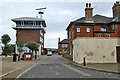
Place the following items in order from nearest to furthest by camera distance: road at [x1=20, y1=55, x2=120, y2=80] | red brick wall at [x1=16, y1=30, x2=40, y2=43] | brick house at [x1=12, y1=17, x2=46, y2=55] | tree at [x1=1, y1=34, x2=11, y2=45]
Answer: road at [x1=20, y1=55, x2=120, y2=80] < tree at [x1=1, y1=34, x2=11, y2=45] < brick house at [x1=12, y1=17, x2=46, y2=55] < red brick wall at [x1=16, y1=30, x2=40, y2=43]

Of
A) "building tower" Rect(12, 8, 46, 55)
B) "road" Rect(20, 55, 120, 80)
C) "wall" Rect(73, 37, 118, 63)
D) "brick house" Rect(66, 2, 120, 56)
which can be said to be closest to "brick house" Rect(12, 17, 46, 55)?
"building tower" Rect(12, 8, 46, 55)

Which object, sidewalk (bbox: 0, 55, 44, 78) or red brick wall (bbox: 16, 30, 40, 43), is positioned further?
red brick wall (bbox: 16, 30, 40, 43)

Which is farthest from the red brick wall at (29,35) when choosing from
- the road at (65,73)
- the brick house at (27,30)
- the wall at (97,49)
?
the road at (65,73)

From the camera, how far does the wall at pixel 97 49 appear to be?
21.8 meters

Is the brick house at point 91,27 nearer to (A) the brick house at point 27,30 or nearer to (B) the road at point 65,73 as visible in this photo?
(B) the road at point 65,73

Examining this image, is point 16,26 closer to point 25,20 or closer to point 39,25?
point 25,20

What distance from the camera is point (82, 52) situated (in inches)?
869

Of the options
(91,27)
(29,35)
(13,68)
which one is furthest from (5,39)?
(13,68)

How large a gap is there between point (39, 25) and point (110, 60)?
142ft

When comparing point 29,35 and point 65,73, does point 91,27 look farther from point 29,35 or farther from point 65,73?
point 29,35

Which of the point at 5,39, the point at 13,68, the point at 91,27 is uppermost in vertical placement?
the point at 91,27

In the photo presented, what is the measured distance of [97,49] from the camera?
22109mm

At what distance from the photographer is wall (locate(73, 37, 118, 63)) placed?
2178 cm

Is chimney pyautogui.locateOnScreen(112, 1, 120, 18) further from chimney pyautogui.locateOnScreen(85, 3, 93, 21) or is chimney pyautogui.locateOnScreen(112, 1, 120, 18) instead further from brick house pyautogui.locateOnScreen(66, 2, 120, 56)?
chimney pyautogui.locateOnScreen(85, 3, 93, 21)
